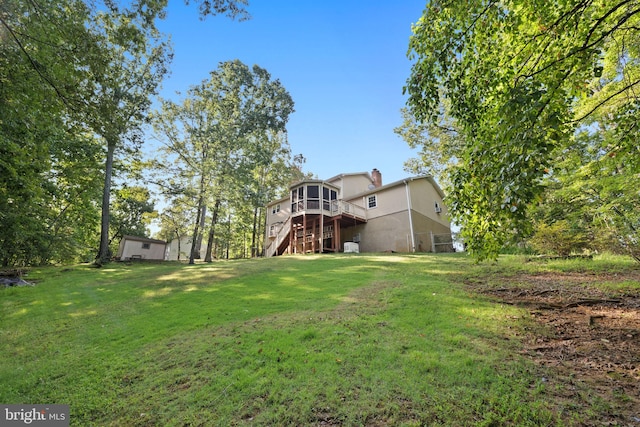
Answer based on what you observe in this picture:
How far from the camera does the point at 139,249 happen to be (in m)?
24.7

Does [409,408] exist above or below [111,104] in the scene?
below

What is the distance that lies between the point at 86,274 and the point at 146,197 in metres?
8.82

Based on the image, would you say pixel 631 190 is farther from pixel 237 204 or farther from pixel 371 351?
pixel 237 204

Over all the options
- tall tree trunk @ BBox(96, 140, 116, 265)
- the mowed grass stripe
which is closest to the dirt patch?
the mowed grass stripe

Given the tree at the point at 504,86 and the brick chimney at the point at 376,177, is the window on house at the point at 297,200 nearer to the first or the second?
the brick chimney at the point at 376,177

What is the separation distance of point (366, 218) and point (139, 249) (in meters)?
20.2

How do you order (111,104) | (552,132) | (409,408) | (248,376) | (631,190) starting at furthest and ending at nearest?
(631,190), (111,104), (248,376), (552,132), (409,408)

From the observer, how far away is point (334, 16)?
9.01 metres

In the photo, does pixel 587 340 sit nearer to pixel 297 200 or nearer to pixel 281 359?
pixel 281 359

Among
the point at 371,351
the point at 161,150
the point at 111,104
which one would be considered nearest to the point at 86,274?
the point at 161,150

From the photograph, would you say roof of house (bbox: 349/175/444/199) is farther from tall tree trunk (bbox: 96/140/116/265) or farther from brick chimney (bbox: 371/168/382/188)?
tall tree trunk (bbox: 96/140/116/265)

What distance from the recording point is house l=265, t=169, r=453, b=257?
64.0ft

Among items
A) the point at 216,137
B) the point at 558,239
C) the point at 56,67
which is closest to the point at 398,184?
the point at 558,239

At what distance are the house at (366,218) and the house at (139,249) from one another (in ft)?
37.7
